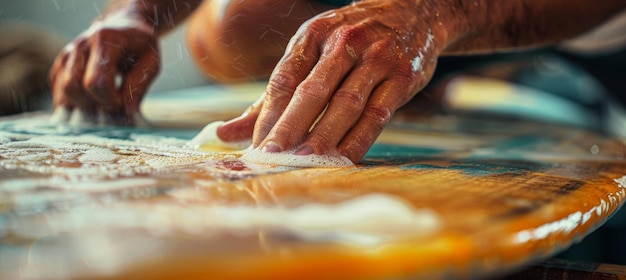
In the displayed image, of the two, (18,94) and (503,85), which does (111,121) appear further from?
(503,85)

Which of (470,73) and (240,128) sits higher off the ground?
(470,73)

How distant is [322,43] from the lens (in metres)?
1.02

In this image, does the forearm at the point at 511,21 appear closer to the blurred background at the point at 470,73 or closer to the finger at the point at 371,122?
the finger at the point at 371,122

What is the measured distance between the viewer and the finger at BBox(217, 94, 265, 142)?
1.12 metres

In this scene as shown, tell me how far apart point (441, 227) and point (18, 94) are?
2668mm

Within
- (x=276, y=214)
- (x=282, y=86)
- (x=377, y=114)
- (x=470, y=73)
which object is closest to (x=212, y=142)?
(x=282, y=86)

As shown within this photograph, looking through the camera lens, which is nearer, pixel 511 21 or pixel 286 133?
pixel 286 133

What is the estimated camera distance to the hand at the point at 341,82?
3.04 feet

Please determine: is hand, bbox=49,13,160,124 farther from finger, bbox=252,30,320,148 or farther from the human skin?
finger, bbox=252,30,320,148

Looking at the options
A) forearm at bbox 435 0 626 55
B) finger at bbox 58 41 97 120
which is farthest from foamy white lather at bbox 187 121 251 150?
finger at bbox 58 41 97 120

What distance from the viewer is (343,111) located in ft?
3.10

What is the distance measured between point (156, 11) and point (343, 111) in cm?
107

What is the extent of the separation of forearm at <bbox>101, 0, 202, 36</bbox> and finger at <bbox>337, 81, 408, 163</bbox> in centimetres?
96

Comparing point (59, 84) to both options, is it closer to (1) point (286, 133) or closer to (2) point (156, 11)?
(2) point (156, 11)
